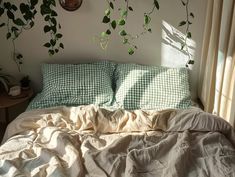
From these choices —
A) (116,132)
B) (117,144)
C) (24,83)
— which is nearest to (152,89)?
(116,132)

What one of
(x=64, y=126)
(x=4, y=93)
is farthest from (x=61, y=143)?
(x=4, y=93)

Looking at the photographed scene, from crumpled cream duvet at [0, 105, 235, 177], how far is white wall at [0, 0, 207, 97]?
0.62 metres

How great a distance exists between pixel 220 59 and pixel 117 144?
0.97m

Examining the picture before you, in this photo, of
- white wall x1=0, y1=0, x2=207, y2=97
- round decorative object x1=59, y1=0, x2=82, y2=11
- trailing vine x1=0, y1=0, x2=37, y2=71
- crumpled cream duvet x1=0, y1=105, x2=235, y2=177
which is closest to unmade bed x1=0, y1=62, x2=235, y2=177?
crumpled cream duvet x1=0, y1=105, x2=235, y2=177

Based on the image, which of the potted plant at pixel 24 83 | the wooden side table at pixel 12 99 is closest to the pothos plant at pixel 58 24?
the potted plant at pixel 24 83

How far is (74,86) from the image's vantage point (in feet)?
7.63

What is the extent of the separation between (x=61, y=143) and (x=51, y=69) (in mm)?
876

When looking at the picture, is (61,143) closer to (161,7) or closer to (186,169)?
(186,169)

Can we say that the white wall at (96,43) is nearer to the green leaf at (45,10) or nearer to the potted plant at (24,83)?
the potted plant at (24,83)

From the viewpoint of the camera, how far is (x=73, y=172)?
1489 mm

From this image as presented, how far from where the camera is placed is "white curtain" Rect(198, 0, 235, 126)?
1.91m

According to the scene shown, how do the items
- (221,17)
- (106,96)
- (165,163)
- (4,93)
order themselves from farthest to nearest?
(4,93), (106,96), (221,17), (165,163)

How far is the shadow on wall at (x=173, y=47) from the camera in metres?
2.48

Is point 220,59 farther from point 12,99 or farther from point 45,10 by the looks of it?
point 12,99
